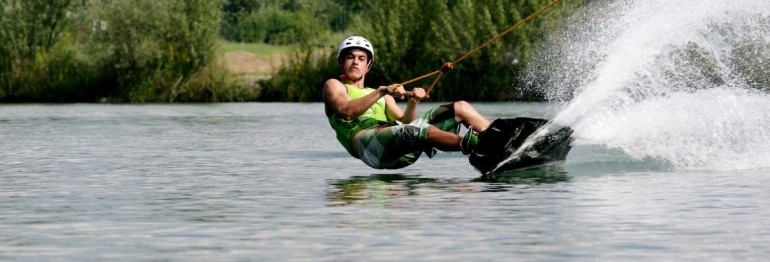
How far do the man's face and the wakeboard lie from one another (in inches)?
55.1

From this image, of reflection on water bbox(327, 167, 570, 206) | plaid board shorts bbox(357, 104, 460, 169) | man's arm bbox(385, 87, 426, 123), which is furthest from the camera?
plaid board shorts bbox(357, 104, 460, 169)

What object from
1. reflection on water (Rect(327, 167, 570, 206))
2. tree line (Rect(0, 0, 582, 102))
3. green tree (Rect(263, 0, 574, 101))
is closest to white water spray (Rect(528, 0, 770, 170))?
A: reflection on water (Rect(327, 167, 570, 206))

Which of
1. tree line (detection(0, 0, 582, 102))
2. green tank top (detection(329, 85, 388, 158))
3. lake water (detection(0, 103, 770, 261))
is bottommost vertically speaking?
lake water (detection(0, 103, 770, 261))

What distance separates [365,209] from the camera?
10.2m

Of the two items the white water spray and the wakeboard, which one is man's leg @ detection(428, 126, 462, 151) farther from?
the white water spray

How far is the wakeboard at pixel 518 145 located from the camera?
12688 millimetres

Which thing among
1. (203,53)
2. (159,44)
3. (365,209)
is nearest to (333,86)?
(365,209)

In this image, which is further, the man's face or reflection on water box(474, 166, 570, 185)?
the man's face

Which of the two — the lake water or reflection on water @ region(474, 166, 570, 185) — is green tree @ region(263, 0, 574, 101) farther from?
reflection on water @ region(474, 166, 570, 185)

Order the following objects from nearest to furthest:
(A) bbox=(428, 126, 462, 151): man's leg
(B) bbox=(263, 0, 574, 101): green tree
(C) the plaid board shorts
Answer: (A) bbox=(428, 126, 462, 151): man's leg → (C) the plaid board shorts → (B) bbox=(263, 0, 574, 101): green tree

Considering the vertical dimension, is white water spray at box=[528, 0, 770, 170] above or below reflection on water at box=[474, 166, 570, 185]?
above

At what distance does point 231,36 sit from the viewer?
79062 mm

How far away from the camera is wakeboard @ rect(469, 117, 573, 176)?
500 inches

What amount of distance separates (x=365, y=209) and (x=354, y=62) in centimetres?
356
